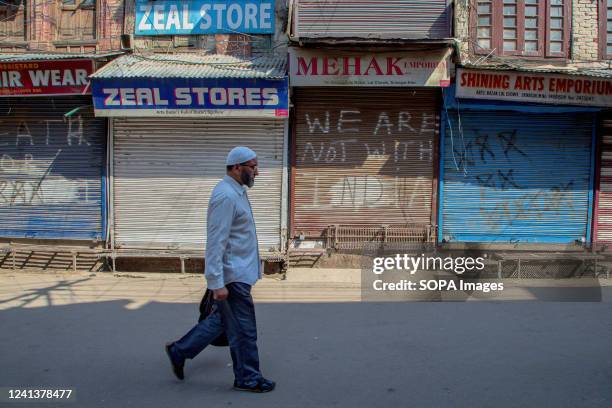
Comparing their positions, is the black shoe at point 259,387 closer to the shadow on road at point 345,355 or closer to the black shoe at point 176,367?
the shadow on road at point 345,355

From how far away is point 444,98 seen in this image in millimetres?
9391

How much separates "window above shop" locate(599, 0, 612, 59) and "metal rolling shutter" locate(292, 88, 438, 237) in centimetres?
330

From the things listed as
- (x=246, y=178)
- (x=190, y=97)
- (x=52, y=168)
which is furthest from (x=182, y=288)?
(x=246, y=178)

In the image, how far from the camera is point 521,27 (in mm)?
9766

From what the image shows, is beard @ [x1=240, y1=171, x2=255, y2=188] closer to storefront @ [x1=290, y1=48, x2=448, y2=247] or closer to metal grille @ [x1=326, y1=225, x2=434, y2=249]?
storefront @ [x1=290, y1=48, x2=448, y2=247]

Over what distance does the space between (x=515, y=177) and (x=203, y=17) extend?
640cm

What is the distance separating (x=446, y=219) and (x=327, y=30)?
157 inches

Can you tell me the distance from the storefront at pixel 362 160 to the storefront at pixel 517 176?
420 mm

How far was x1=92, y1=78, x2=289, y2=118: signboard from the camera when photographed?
888cm

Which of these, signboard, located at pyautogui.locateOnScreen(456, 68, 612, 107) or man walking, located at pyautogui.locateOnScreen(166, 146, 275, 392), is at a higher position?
signboard, located at pyautogui.locateOnScreen(456, 68, 612, 107)

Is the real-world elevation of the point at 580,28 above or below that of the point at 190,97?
above

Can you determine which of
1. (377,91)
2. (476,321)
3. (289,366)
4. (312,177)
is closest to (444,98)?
(377,91)

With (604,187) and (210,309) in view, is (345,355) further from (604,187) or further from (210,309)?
(604,187)

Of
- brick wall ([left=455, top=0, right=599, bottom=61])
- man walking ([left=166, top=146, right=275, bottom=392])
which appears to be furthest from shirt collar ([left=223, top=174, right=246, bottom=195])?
brick wall ([left=455, top=0, right=599, bottom=61])
